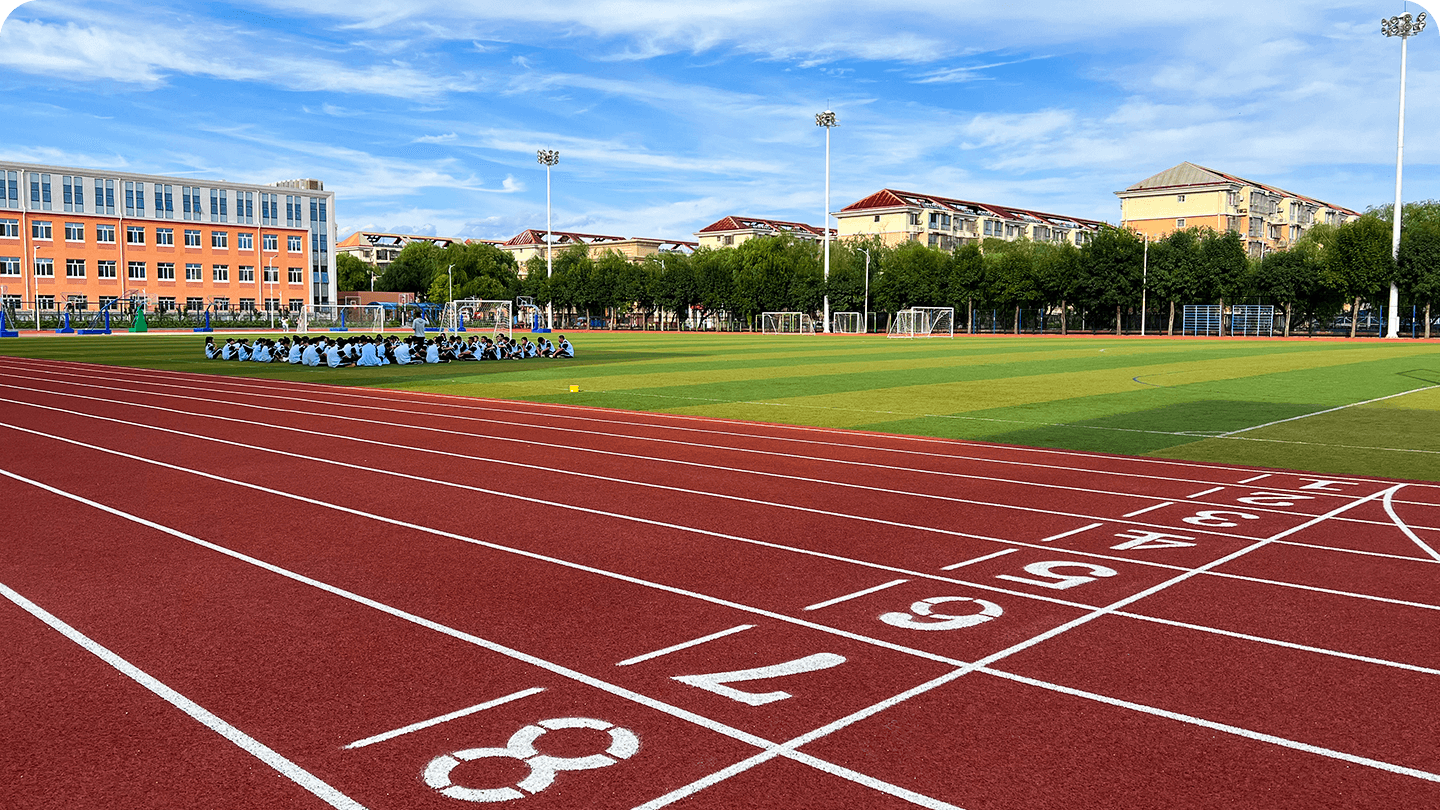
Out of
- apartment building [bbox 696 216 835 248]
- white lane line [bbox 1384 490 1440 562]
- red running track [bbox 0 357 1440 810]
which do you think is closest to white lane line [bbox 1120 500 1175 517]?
red running track [bbox 0 357 1440 810]

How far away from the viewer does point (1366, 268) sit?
6562 cm

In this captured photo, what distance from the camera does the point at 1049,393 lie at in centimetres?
2192

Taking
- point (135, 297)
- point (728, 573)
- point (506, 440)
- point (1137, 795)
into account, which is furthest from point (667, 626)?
point (135, 297)

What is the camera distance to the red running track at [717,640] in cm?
404

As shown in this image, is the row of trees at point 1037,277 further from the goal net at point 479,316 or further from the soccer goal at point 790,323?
the goal net at point 479,316

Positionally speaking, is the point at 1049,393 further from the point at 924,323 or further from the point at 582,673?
the point at 924,323

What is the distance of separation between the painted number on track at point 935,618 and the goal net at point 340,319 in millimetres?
73509

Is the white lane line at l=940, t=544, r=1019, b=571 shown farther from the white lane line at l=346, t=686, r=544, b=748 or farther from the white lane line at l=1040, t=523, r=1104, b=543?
the white lane line at l=346, t=686, r=544, b=748

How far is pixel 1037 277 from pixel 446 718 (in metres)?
79.3

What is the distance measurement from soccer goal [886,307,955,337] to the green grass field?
3393 cm

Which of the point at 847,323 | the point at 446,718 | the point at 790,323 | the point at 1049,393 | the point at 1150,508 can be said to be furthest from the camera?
the point at 790,323

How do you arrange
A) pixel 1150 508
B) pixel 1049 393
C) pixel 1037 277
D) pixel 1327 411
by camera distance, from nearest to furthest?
pixel 1150 508 < pixel 1327 411 < pixel 1049 393 < pixel 1037 277

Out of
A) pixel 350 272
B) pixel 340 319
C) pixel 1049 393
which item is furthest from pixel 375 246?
pixel 1049 393

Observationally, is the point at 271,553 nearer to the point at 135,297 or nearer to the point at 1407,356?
the point at 1407,356
